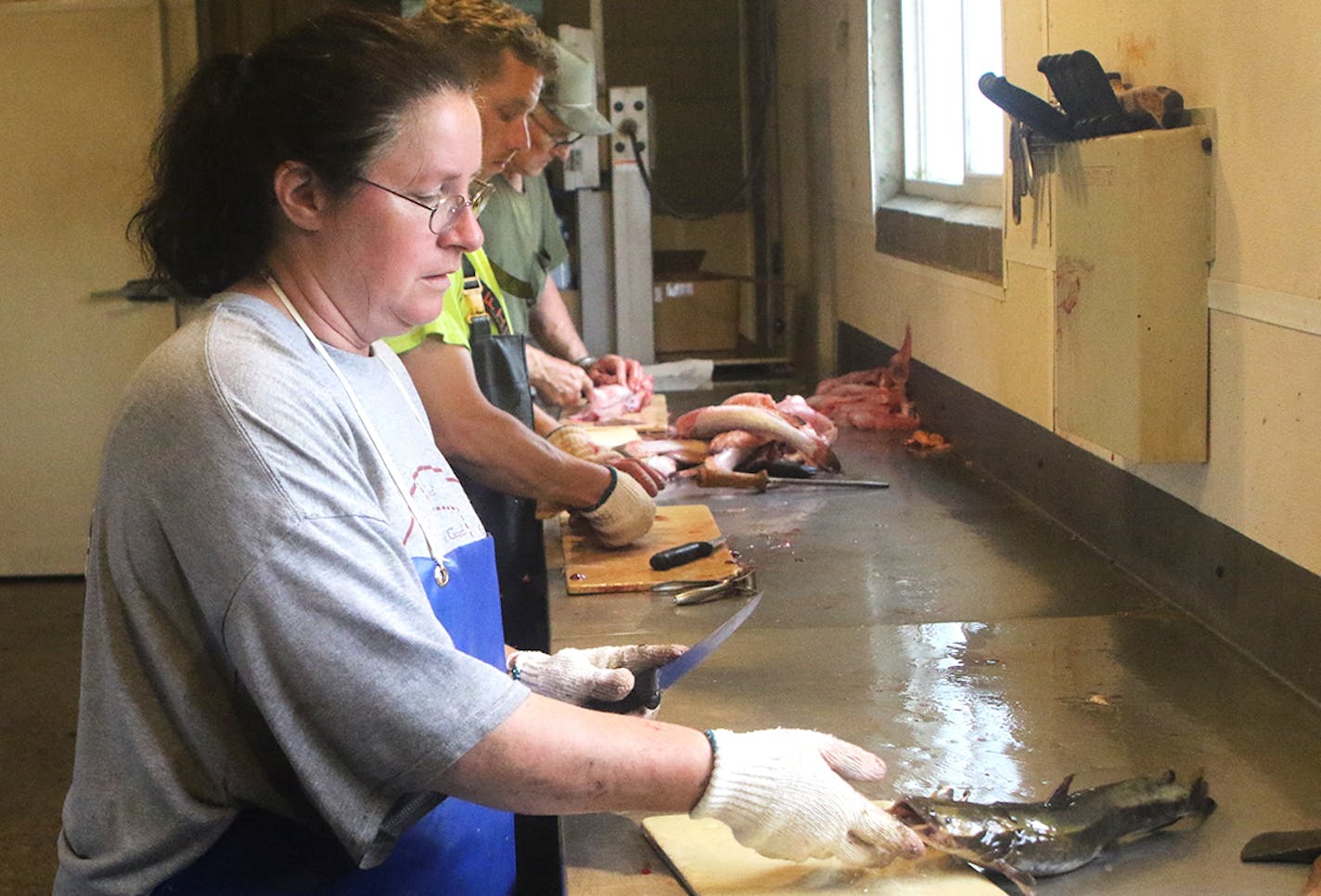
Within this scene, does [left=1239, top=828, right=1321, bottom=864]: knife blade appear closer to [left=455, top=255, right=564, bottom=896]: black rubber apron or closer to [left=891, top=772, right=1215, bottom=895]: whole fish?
[left=891, top=772, right=1215, bottom=895]: whole fish

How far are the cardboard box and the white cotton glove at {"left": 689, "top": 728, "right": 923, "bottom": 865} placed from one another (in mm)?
6267

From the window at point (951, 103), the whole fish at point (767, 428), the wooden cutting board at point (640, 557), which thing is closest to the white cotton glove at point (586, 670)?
the wooden cutting board at point (640, 557)

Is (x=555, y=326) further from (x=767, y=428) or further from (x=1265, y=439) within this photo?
(x=1265, y=439)

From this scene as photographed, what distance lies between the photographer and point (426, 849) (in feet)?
5.55

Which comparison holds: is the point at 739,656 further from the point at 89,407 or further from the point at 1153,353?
the point at 89,407

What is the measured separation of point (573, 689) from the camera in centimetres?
213

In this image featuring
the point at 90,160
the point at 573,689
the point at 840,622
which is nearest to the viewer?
the point at 573,689

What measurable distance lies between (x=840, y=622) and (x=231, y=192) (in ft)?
4.88

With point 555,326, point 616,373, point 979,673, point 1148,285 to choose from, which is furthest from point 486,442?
point 555,326

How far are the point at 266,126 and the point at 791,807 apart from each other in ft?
3.16

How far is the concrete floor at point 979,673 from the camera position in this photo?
1.80 m

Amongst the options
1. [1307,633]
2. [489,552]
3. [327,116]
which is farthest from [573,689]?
[1307,633]

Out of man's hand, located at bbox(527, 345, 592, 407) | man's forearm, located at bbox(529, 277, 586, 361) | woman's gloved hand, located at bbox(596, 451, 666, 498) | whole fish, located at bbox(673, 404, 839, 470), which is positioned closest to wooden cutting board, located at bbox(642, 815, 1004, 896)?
woman's gloved hand, located at bbox(596, 451, 666, 498)

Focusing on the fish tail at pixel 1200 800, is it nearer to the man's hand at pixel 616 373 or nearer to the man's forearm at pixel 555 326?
the man's hand at pixel 616 373
